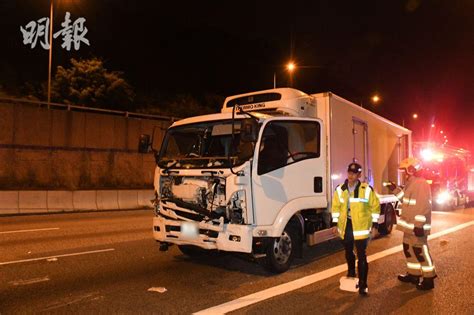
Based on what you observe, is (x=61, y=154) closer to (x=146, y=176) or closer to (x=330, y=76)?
(x=146, y=176)

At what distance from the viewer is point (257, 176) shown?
6305 millimetres

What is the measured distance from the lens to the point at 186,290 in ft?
19.0

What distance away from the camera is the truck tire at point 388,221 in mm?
10680

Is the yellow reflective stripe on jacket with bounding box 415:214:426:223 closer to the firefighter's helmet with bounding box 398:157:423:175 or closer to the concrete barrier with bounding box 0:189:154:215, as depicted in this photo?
the firefighter's helmet with bounding box 398:157:423:175

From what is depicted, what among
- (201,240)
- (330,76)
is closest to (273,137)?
(201,240)

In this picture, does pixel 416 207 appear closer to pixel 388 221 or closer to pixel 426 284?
pixel 426 284

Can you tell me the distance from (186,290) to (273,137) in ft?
8.53

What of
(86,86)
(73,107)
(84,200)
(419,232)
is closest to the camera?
(419,232)

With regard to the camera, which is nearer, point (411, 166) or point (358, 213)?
point (358, 213)

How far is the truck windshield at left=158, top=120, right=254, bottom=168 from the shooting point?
6.42 metres

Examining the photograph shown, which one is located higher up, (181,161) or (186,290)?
(181,161)

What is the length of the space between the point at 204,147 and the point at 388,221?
5914mm

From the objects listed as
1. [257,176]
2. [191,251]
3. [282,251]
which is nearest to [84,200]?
[191,251]

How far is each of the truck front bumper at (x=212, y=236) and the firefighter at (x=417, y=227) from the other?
92.2 inches
